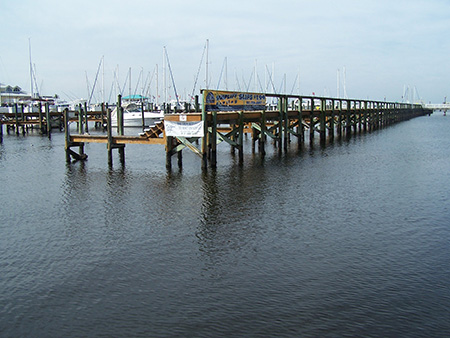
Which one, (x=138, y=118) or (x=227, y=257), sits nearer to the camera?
(x=227, y=257)

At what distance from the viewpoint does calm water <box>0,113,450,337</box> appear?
795 cm

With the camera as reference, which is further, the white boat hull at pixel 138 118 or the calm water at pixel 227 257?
the white boat hull at pixel 138 118

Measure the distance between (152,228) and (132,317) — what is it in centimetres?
522

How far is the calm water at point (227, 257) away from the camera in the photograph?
7.95m

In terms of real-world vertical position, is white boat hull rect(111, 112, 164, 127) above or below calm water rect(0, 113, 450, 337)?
above

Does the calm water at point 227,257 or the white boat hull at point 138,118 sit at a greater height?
the white boat hull at point 138,118

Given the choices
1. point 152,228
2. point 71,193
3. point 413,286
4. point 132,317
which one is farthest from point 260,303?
point 71,193

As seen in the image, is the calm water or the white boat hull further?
the white boat hull

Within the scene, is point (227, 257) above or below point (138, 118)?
below

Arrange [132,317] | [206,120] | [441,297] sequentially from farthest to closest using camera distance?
[206,120]
[441,297]
[132,317]

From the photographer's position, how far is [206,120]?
72.5 ft

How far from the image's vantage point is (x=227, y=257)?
35.5 feet

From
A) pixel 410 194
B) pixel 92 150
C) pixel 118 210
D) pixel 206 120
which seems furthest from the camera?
pixel 92 150

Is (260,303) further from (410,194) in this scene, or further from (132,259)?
(410,194)
